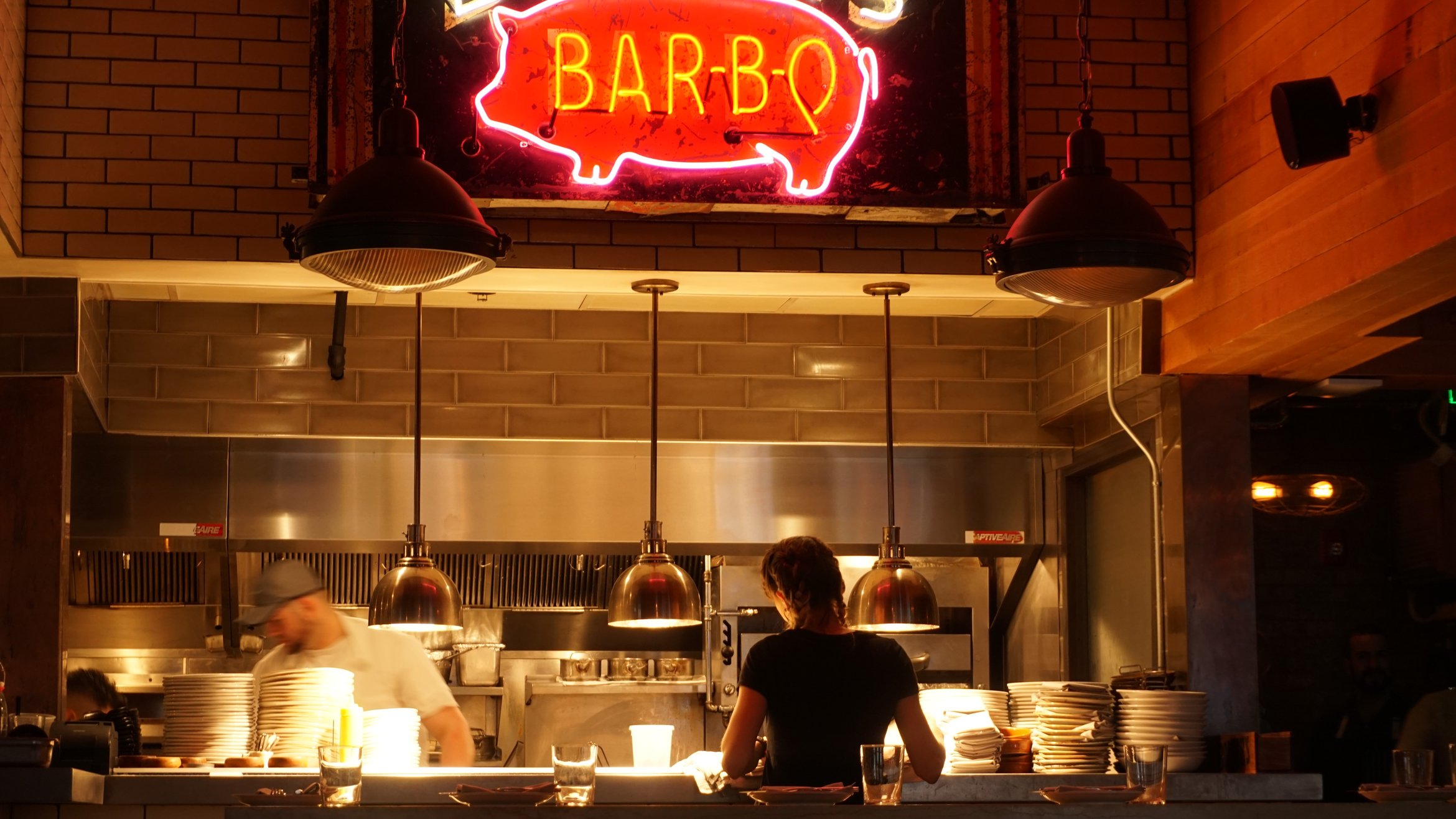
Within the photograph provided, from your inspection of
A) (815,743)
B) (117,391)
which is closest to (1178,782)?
(815,743)

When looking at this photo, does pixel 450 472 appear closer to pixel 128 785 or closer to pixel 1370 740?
pixel 128 785

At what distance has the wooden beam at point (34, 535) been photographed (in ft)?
18.8

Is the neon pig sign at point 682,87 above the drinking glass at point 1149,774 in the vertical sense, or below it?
above

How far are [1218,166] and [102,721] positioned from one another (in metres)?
4.39

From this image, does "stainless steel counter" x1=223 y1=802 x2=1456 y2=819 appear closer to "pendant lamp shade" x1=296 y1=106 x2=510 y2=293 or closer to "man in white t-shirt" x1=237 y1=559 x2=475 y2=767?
"pendant lamp shade" x1=296 y1=106 x2=510 y2=293

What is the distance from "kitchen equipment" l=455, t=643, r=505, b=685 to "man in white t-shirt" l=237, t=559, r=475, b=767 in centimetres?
154

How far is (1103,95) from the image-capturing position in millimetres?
6141

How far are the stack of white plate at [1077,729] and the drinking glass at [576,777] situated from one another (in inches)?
110

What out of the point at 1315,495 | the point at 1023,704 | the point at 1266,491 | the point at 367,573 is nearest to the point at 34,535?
the point at 367,573

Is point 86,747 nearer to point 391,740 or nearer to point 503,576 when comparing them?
point 391,740

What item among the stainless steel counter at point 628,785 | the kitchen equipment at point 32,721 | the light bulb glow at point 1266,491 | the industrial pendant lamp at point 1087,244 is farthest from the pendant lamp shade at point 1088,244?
the light bulb glow at point 1266,491

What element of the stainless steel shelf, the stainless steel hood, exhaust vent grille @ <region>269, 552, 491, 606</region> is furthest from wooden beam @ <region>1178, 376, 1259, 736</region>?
exhaust vent grille @ <region>269, 552, 491, 606</region>

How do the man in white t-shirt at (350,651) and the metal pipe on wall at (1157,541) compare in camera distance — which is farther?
the metal pipe on wall at (1157,541)

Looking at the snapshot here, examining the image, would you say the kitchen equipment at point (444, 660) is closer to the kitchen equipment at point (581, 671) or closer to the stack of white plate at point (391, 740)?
the kitchen equipment at point (581, 671)
